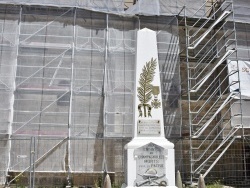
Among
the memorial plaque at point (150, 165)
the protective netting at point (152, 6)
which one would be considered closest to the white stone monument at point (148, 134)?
the memorial plaque at point (150, 165)

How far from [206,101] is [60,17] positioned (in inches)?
276

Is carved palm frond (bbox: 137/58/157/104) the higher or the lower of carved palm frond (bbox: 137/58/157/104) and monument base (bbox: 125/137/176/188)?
the higher

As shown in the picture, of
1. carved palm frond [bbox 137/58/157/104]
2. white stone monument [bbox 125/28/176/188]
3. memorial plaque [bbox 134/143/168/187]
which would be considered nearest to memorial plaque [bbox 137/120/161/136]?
white stone monument [bbox 125/28/176/188]

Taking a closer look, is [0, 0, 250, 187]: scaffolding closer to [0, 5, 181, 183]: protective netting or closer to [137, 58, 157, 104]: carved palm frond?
[0, 5, 181, 183]: protective netting

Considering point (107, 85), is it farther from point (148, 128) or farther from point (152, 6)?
point (148, 128)

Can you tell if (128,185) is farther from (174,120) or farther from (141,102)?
(174,120)

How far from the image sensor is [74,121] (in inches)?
506

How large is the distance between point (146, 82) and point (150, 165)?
2.38 m

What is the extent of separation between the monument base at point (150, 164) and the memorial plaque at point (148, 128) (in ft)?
0.76

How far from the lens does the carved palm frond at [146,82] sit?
953 centimetres

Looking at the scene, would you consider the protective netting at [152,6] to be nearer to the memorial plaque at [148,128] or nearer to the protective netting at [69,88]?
the protective netting at [69,88]

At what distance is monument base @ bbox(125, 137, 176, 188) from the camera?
880 cm

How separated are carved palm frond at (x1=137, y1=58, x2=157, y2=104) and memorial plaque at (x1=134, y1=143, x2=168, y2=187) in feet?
4.56

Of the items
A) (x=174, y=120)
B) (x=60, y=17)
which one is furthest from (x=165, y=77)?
(x=60, y=17)
